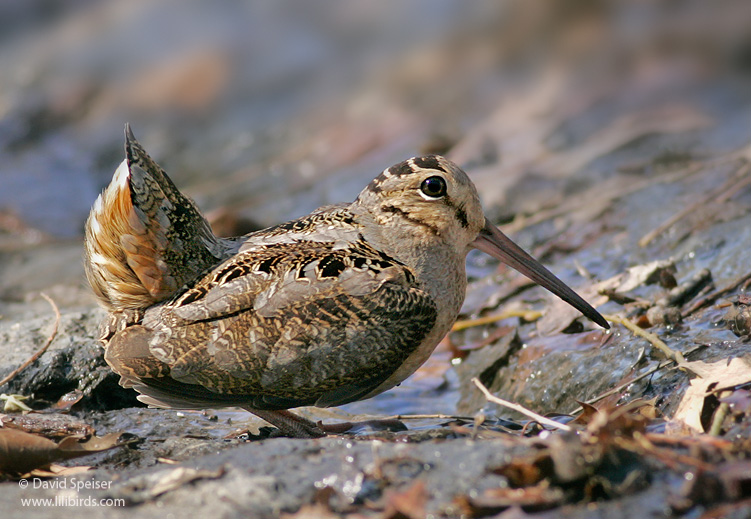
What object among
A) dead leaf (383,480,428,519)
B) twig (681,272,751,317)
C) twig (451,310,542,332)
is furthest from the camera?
twig (451,310,542,332)

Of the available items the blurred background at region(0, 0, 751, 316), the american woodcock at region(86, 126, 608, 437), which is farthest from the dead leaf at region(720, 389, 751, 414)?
the blurred background at region(0, 0, 751, 316)

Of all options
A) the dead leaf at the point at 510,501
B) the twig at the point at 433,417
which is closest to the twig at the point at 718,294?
the twig at the point at 433,417

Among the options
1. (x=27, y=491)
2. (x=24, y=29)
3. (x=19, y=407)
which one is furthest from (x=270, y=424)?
(x=24, y=29)

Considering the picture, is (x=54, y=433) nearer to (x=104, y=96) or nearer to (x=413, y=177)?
(x=413, y=177)

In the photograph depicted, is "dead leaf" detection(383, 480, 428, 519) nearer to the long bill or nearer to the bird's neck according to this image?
the bird's neck

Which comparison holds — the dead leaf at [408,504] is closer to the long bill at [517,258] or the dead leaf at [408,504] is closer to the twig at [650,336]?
the twig at [650,336]

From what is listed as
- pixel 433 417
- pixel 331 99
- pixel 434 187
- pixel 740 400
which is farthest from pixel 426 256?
pixel 331 99
